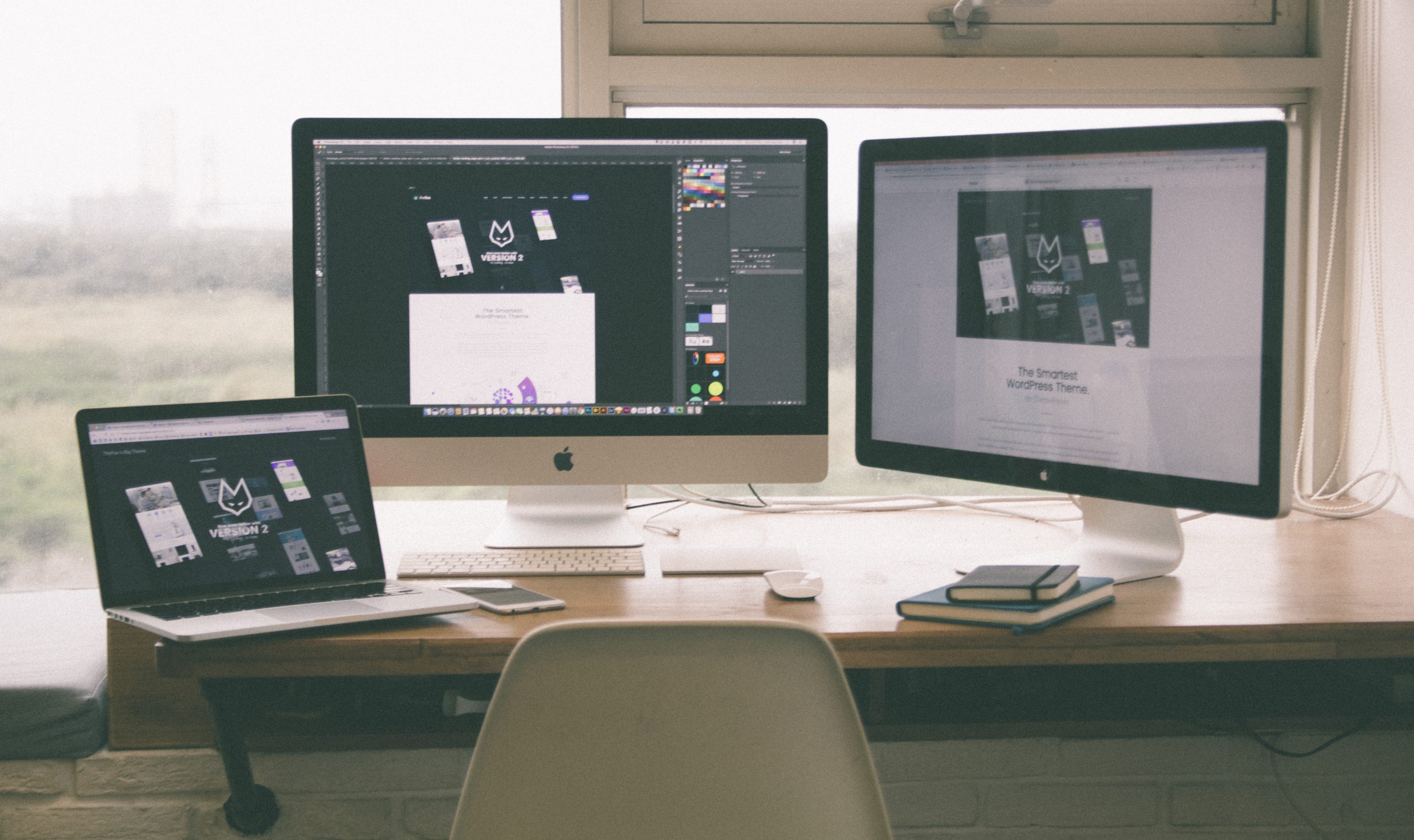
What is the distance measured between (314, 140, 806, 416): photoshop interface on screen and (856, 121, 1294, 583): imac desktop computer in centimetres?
13

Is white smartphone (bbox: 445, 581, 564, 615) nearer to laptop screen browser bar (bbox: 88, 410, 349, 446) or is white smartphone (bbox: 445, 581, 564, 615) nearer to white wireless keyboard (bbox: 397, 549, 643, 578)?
white wireless keyboard (bbox: 397, 549, 643, 578)

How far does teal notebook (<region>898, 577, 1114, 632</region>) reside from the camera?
3.38ft

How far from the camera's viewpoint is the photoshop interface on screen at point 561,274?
1366 mm

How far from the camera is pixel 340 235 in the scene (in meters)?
1.36

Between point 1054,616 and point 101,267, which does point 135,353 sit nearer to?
point 101,267

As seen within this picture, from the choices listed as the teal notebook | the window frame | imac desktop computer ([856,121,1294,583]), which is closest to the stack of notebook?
the teal notebook

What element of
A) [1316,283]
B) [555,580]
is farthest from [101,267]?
[1316,283]

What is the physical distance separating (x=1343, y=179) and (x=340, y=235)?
159 cm

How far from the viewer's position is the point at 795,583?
3.77ft

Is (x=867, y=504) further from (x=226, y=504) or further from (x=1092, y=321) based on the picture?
(x=226, y=504)

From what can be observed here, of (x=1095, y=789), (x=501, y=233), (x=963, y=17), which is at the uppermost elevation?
(x=963, y=17)

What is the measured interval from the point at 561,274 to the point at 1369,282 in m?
1.31

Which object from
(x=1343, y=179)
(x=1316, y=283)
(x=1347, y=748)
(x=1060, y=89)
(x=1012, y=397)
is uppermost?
(x=1060, y=89)

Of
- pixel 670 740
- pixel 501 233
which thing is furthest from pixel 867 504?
pixel 670 740
